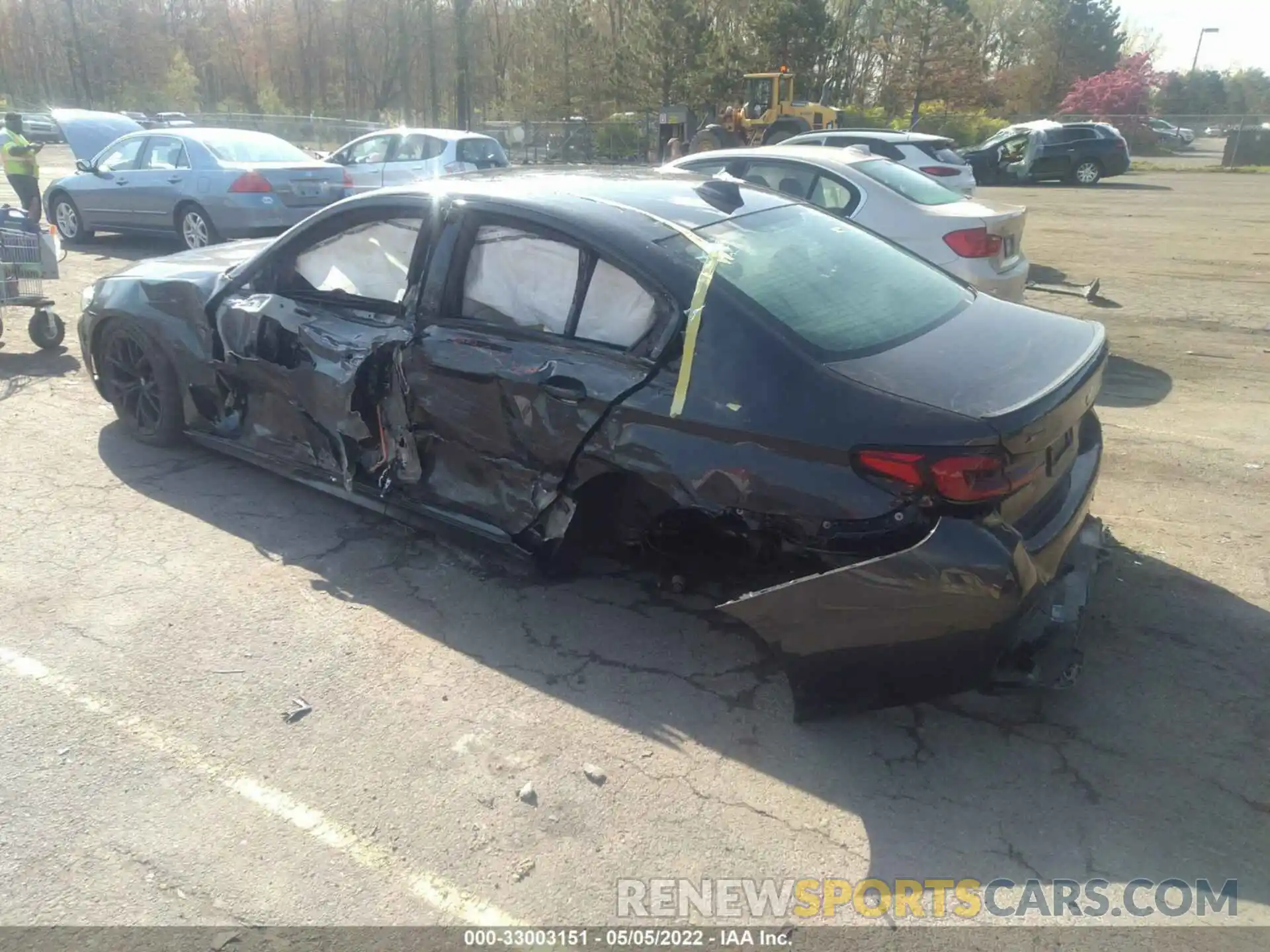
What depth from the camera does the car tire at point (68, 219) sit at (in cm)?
1243

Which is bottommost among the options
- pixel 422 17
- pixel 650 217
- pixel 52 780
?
pixel 52 780

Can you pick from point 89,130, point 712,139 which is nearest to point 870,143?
point 89,130

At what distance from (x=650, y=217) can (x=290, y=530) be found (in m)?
2.28

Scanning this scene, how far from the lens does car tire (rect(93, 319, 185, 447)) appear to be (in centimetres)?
501

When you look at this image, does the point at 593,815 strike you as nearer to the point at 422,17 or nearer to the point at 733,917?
the point at 733,917

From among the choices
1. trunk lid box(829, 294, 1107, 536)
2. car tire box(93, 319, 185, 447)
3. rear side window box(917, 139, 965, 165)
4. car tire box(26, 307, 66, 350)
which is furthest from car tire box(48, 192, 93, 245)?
trunk lid box(829, 294, 1107, 536)

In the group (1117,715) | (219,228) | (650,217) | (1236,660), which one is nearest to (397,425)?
(650,217)

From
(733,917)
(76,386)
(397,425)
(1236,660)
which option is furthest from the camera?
(76,386)

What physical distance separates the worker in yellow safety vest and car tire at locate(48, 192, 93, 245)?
0.24m

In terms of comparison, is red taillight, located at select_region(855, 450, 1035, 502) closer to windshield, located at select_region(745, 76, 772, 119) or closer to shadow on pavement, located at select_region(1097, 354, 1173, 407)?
shadow on pavement, located at select_region(1097, 354, 1173, 407)

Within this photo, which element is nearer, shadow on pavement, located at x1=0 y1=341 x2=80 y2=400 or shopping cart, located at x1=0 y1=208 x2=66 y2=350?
shadow on pavement, located at x1=0 y1=341 x2=80 y2=400

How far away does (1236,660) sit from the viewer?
3373mm

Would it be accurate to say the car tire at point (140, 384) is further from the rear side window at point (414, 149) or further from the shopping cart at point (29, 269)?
the rear side window at point (414, 149)

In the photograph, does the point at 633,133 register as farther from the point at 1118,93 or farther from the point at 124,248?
the point at 124,248
